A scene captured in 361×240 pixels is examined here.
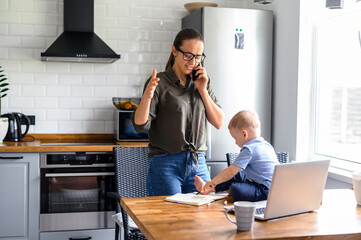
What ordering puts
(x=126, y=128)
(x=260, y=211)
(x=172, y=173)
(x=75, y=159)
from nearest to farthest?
(x=260, y=211) < (x=172, y=173) < (x=75, y=159) < (x=126, y=128)

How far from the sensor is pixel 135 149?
2.98 meters

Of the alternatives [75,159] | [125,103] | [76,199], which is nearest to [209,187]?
[75,159]

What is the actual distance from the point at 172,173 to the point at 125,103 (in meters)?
1.95

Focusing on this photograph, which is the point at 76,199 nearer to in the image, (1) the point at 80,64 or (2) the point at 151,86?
(1) the point at 80,64

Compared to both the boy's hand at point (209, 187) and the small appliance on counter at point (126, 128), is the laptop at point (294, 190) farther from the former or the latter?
the small appliance on counter at point (126, 128)

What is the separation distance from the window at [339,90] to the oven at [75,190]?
173 centimetres

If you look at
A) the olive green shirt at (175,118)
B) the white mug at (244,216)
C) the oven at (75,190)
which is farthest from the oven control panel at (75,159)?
the white mug at (244,216)

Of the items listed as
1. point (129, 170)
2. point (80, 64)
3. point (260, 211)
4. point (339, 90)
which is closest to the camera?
point (260, 211)

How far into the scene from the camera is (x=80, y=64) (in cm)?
455

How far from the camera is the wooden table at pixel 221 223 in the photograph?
1.65m

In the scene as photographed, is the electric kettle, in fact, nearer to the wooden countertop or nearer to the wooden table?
the wooden countertop

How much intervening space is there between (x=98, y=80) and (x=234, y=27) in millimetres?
1349

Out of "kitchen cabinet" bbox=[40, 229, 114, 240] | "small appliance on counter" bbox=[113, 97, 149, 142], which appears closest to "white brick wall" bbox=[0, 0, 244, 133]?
"small appliance on counter" bbox=[113, 97, 149, 142]

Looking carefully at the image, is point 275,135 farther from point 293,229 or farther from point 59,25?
point 293,229
